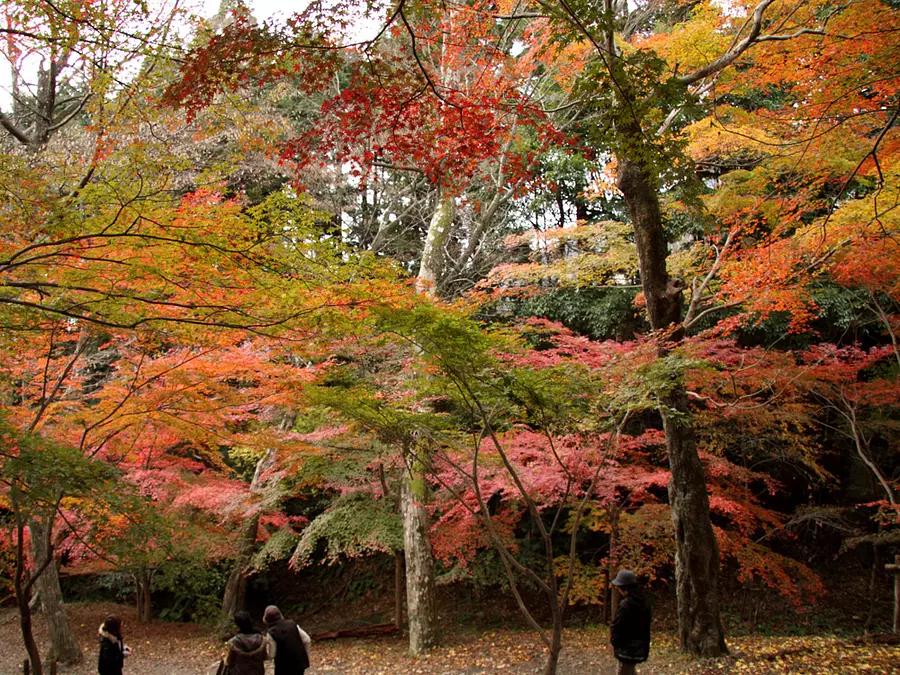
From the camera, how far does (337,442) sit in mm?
8719

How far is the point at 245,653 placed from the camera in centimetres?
426

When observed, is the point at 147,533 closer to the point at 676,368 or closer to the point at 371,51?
the point at 371,51

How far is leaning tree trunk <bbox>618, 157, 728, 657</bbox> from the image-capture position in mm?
5617

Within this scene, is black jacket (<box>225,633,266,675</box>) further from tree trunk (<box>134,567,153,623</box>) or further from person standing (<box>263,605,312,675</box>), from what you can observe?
tree trunk (<box>134,567,153,623</box>)

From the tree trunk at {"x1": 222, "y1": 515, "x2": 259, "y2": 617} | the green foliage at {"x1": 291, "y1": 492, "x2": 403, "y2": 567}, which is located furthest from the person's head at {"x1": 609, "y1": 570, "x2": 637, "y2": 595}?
the tree trunk at {"x1": 222, "y1": 515, "x2": 259, "y2": 617}

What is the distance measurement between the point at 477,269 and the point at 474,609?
7.12 meters

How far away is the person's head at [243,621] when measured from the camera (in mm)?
4242

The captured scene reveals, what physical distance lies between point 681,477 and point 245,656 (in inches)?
173

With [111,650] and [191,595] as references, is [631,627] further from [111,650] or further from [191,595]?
[191,595]

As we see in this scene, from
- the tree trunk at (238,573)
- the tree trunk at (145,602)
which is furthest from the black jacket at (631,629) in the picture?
the tree trunk at (145,602)

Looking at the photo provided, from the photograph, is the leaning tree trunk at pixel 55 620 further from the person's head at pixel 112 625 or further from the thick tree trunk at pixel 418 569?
the thick tree trunk at pixel 418 569

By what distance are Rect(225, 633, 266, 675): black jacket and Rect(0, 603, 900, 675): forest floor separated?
0.62 m

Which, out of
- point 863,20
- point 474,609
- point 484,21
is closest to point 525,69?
point 484,21

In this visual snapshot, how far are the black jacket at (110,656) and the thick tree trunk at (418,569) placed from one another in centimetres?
389
